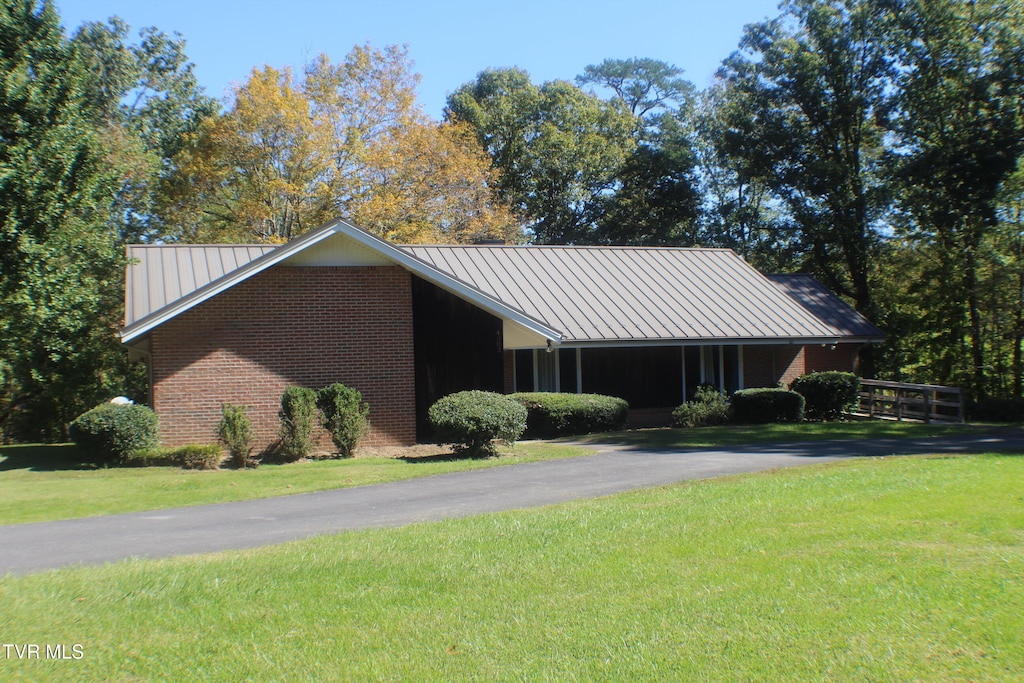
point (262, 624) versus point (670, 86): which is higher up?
point (670, 86)

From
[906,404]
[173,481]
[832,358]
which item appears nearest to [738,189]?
[832,358]

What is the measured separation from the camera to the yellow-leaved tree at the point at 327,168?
35688 mm

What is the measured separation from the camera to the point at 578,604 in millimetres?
6609

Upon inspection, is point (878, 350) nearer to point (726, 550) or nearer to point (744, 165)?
point (744, 165)

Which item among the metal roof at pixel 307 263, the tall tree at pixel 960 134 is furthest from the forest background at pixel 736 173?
the metal roof at pixel 307 263

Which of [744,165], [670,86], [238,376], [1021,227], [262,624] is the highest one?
[670,86]

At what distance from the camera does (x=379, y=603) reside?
6.74 m

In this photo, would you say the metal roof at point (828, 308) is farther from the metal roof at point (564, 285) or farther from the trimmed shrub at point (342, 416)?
the trimmed shrub at point (342, 416)

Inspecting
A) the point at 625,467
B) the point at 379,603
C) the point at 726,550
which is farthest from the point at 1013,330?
the point at 379,603

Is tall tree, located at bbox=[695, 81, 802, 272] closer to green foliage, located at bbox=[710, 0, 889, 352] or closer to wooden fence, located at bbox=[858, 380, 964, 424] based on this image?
green foliage, located at bbox=[710, 0, 889, 352]

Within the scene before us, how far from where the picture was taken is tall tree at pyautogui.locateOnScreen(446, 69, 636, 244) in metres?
46.8

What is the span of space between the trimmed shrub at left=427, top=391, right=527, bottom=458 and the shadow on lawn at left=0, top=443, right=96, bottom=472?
21.3 feet

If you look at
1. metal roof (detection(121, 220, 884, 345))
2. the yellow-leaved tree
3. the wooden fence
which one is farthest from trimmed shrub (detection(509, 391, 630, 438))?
the yellow-leaved tree

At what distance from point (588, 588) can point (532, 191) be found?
4207 cm
